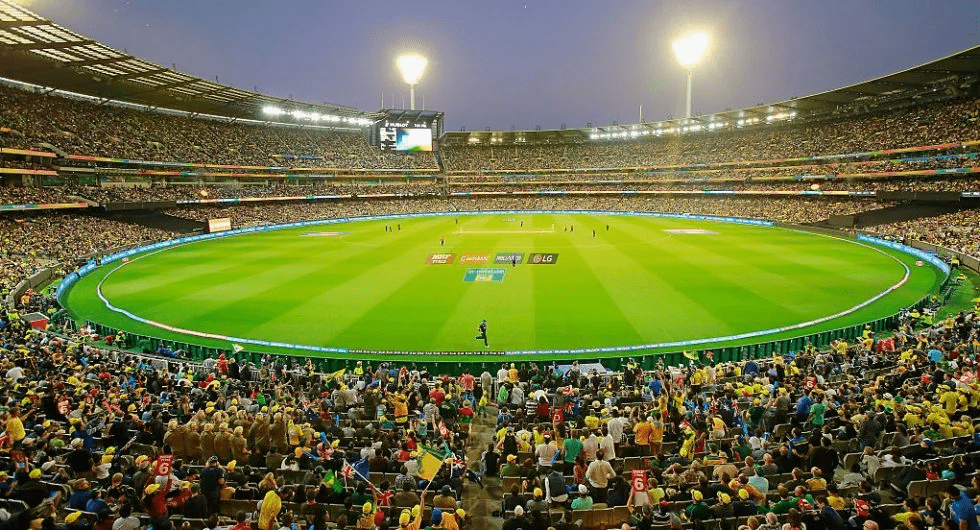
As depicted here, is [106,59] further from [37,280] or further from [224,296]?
[224,296]

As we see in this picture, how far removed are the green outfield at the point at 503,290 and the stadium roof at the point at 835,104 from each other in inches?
837

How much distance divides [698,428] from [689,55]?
78135 mm

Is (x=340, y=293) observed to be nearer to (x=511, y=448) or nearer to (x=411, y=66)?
(x=511, y=448)

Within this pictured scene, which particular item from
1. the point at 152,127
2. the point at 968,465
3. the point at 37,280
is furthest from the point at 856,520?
the point at 152,127

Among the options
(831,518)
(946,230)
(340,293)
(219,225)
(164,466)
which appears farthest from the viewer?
(219,225)

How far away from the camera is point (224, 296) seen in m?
32.1

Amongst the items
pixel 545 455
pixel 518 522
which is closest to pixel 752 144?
pixel 545 455

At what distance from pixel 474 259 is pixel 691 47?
5496 cm

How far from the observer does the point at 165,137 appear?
245ft

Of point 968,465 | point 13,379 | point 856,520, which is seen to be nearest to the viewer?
point 856,520

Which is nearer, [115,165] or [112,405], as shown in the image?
[112,405]

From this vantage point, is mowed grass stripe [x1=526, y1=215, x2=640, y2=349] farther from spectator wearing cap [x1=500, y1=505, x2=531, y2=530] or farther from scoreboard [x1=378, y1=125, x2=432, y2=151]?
scoreboard [x1=378, y1=125, x2=432, y2=151]

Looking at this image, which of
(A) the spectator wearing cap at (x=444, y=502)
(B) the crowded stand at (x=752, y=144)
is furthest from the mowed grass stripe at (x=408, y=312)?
(B) the crowded stand at (x=752, y=144)

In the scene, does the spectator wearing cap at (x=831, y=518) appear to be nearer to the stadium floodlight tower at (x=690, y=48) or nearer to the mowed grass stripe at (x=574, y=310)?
the mowed grass stripe at (x=574, y=310)
